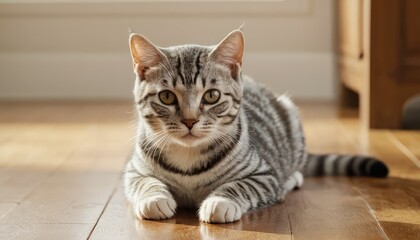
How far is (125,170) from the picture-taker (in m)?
2.17

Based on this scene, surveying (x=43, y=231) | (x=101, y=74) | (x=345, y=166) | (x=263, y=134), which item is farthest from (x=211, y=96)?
(x=101, y=74)

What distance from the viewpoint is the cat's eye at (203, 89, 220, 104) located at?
6.17 feet

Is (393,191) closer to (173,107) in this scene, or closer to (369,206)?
(369,206)

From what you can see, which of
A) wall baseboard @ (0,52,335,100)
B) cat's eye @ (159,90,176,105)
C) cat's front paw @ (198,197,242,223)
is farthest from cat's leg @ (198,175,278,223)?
wall baseboard @ (0,52,335,100)

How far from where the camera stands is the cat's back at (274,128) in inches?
87.4

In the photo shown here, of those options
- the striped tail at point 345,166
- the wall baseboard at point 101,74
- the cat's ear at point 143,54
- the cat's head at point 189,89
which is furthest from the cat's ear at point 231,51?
the wall baseboard at point 101,74

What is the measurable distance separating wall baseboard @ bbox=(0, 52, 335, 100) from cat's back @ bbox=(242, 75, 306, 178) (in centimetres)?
190

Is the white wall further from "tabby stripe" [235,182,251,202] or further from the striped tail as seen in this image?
"tabby stripe" [235,182,251,202]

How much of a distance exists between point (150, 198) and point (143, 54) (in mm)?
367

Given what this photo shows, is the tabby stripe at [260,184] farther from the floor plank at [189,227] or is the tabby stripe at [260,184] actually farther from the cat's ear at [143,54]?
the cat's ear at [143,54]

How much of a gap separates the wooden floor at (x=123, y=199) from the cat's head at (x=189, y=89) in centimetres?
23

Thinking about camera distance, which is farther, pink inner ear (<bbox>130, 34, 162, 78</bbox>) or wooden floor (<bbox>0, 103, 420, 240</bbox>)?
pink inner ear (<bbox>130, 34, 162, 78</bbox>)

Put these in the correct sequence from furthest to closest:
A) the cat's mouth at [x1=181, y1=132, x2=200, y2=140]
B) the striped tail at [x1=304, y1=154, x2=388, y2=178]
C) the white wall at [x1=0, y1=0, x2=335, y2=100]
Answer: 1. the white wall at [x1=0, y1=0, x2=335, y2=100]
2. the striped tail at [x1=304, y1=154, x2=388, y2=178]
3. the cat's mouth at [x1=181, y1=132, x2=200, y2=140]

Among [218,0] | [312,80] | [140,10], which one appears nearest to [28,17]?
[140,10]
